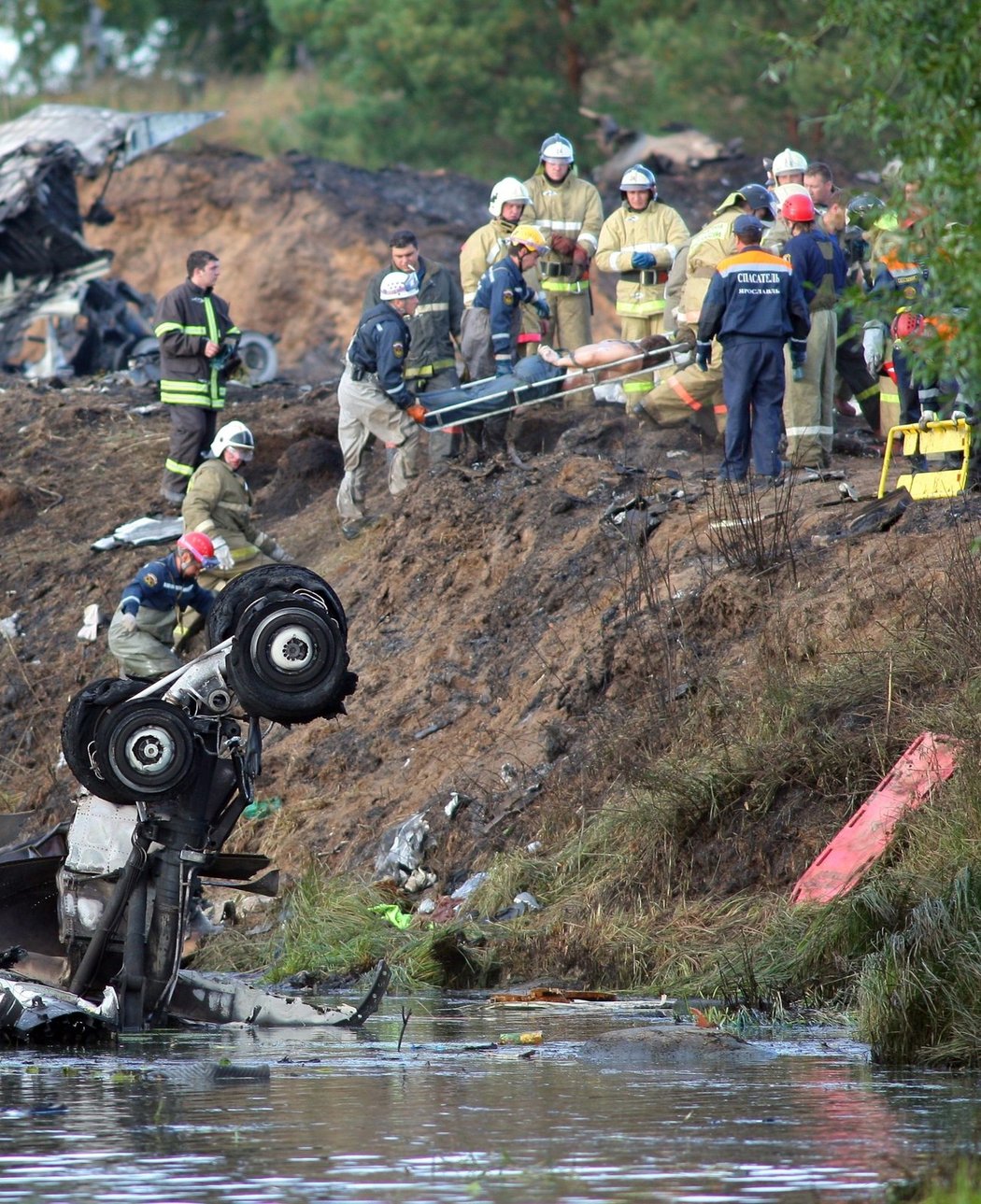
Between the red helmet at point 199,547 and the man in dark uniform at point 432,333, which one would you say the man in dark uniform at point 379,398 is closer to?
the man in dark uniform at point 432,333

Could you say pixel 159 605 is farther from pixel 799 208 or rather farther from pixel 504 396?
pixel 799 208

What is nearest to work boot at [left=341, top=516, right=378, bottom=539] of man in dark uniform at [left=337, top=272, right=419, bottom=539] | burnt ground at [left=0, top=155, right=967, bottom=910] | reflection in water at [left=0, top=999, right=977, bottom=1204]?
man in dark uniform at [left=337, top=272, right=419, bottom=539]

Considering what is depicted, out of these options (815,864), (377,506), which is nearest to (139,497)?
(377,506)

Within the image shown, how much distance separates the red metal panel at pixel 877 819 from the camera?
36.7 feet

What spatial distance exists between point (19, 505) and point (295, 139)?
2188cm

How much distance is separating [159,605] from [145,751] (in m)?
5.98

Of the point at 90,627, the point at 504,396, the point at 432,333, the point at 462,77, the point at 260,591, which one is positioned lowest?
the point at 260,591

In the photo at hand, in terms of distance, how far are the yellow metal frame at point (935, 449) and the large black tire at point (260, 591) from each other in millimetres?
5208

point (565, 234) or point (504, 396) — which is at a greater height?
point (565, 234)

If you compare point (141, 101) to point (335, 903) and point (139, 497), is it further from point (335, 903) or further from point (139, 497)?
point (335, 903)

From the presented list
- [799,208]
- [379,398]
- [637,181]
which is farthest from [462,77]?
[799,208]

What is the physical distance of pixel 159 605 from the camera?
16047 mm

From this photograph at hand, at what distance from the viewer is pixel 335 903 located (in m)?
13.4

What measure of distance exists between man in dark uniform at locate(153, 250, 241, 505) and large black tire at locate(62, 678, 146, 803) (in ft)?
27.0
